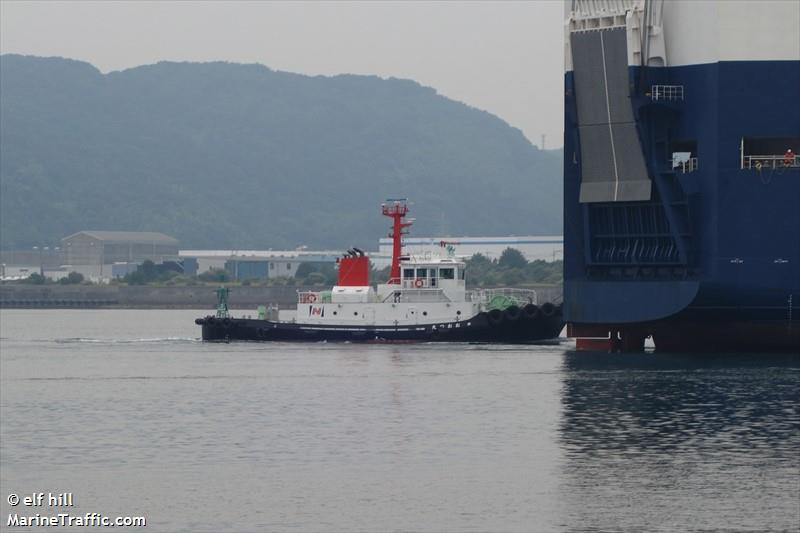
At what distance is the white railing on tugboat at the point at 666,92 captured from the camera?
5762 cm

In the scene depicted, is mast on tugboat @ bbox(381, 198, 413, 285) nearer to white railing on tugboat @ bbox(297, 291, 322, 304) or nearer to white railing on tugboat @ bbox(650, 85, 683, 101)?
white railing on tugboat @ bbox(297, 291, 322, 304)

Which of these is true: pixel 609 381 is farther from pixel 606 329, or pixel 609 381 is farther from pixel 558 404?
pixel 606 329

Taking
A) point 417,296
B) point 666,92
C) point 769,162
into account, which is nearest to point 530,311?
point 417,296

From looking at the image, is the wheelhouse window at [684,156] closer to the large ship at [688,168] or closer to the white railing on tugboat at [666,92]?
the large ship at [688,168]

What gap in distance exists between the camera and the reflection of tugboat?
71812 mm

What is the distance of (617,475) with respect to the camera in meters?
30.4

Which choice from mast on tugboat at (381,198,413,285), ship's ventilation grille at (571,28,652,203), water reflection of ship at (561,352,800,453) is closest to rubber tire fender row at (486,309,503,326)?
mast on tugboat at (381,198,413,285)

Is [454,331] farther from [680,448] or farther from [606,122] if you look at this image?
[680,448]

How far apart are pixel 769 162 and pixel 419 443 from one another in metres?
26.3

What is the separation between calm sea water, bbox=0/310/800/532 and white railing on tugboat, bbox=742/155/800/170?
7.06 m

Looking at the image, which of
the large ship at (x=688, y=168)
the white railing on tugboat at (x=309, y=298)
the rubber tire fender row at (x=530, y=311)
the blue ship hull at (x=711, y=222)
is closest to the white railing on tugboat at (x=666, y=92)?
the large ship at (x=688, y=168)

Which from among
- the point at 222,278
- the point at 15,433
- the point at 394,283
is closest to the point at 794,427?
the point at 15,433

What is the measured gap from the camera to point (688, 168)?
58.3 meters

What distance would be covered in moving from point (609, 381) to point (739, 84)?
42.7ft
